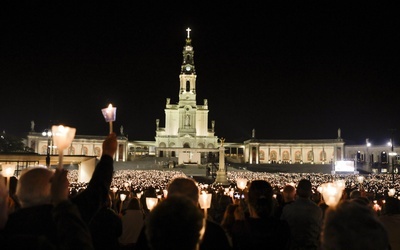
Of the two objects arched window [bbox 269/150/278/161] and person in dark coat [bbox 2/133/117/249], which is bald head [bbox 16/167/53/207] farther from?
arched window [bbox 269/150/278/161]

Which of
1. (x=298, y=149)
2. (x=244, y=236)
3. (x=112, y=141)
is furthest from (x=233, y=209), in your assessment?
(x=298, y=149)

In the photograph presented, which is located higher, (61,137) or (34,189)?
(61,137)

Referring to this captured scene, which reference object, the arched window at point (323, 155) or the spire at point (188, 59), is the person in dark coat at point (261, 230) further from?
the arched window at point (323, 155)

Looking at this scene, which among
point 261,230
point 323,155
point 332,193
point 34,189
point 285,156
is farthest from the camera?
point 285,156

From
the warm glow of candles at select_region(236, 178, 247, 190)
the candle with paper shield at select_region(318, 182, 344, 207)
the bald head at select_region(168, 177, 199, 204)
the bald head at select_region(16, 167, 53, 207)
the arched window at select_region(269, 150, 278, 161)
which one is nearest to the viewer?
the bald head at select_region(16, 167, 53, 207)

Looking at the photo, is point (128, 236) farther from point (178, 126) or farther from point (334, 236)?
point (178, 126)

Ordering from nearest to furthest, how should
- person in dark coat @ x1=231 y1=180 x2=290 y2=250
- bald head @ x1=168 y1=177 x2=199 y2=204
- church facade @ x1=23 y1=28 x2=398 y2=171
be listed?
bald head @ x1=168 y1=177 x2=199 y2=204 < person in dark coat @ x1=231 y1=180 x2=290 y2=250 < church facade @ x1=23 y1=28 x2=398 y2=171

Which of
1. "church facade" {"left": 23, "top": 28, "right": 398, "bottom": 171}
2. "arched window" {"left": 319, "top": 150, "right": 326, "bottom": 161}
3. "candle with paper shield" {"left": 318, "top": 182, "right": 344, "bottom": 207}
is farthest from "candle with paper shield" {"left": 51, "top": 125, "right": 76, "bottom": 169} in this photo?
"arched window" {"left": 319, "top": 150, "right": 326, "bottom": 161}

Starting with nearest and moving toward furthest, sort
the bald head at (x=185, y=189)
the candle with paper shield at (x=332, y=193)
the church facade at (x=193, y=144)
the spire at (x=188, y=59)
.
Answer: the bald head at (x=185, y=189)
the candle with paper shield at (x=332, y=193)
the church facade at (x=193, y=144)
the spire at (x=188, y=59)

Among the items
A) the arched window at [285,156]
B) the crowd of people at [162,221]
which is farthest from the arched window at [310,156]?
the crowd of people at [162,221]

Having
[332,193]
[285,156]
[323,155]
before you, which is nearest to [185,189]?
[332,193]

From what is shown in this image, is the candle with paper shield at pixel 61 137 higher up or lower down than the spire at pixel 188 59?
lower down

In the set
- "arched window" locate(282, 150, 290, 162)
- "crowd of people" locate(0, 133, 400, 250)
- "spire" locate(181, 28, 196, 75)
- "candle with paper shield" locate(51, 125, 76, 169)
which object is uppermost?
"spire" locate(181, 28, 196, 75)

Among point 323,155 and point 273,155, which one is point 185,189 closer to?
point 323,155
